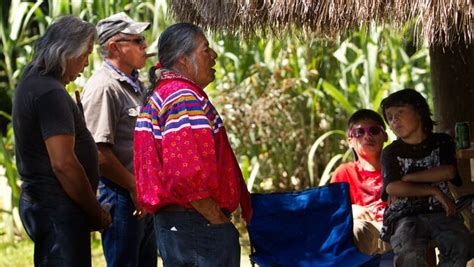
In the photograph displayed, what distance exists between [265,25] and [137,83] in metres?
0.73

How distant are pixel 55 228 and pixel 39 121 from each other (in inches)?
17.2

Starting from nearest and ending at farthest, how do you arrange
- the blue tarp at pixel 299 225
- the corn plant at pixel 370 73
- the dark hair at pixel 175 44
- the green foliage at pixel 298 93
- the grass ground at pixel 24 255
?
the dark hair at pixel 175 44
the blue tarp at pixel 299 225
the grass ground at pixel 24 255
the corn plant at pixel 370 73
the green foliage at pixel 298 93

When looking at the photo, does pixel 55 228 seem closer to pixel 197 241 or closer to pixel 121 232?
pixel 197 241

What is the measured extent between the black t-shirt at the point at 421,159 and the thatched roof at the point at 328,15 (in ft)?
1.82

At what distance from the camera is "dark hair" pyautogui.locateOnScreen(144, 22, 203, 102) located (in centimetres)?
392

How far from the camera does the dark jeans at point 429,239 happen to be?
4.98 metres

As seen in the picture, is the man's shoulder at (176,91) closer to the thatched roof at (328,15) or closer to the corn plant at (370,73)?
the thatched roof at (328,15)

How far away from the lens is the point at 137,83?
16.9 feet

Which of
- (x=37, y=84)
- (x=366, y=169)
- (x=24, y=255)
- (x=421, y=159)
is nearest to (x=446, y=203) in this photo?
(x=421, y=159)

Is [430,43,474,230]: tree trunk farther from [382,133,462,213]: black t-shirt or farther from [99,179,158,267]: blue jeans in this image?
[99,179,158,267]: blue jeans

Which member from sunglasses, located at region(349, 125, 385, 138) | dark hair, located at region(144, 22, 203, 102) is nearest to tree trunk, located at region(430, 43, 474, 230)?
sunglasses, located at region(349, 125, 385, 138)

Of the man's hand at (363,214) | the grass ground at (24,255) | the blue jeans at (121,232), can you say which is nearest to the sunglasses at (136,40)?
the blue jeans at (121,232)

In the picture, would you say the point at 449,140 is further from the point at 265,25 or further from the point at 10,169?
the point at 10,169

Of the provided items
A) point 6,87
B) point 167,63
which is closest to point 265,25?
point 167,63
